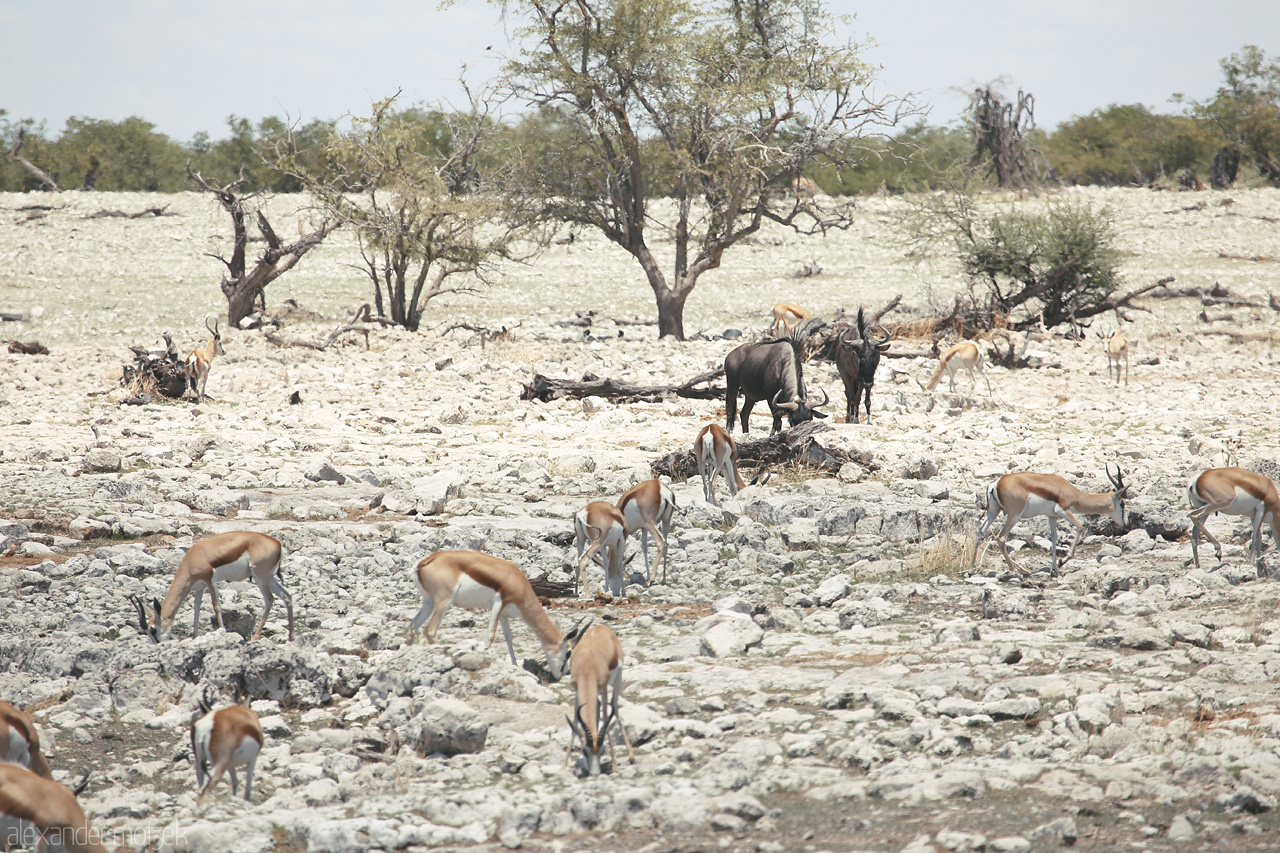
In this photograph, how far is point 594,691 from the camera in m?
4.86

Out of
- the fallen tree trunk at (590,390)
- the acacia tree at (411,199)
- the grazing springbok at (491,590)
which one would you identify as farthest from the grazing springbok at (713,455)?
the acacia tree at (411,199)

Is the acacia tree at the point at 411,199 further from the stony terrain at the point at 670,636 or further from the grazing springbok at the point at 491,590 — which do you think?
the grazing springbok at the point at 491,590

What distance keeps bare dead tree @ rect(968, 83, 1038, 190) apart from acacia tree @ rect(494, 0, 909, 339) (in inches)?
772

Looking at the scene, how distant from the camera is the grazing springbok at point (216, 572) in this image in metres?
6.73

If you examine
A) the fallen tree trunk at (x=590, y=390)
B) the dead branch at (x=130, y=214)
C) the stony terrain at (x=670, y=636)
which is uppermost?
the dead branch at (x=130, y=214)

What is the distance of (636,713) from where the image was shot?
5520 millimetres

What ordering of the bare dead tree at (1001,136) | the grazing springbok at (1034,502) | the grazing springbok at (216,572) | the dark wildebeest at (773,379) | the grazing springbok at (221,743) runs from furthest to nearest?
the bare dead tree at (1001,136) → the dark wildebeest at (773,379) → the grazing springbok at (1034,502) → the grazing springbok at (216,572) → the grazing springbok at (221,743)

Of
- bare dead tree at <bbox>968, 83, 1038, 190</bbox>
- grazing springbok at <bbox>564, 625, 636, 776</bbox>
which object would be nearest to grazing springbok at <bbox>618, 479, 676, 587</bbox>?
grazing springbok at <bbox>564, 625, 636, 776</bbox>

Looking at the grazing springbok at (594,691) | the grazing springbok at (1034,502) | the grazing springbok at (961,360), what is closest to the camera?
the grazing springbok at (594,691)

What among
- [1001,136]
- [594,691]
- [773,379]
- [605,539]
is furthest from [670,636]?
[1001,136]

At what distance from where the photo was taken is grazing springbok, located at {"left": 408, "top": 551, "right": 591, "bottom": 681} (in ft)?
20.0

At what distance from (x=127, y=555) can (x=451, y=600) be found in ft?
12.0

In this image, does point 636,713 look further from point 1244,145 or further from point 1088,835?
point 1244,145

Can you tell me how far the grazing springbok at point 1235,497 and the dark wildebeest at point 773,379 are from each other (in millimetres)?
6487
